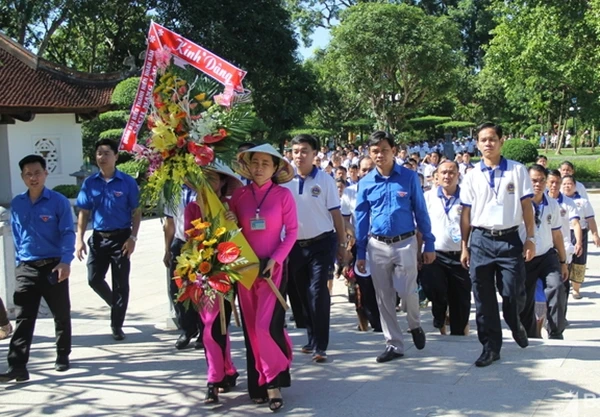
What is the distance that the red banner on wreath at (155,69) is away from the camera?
4.71 meters

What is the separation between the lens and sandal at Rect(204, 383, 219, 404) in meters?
4.81

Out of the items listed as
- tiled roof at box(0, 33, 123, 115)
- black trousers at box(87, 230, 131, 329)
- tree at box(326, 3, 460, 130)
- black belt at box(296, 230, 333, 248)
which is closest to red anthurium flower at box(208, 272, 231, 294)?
black belt at box(296, 230, 333, 248)

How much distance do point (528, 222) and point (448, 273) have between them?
5.88 ft

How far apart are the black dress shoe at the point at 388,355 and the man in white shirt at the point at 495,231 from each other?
0.67 metres

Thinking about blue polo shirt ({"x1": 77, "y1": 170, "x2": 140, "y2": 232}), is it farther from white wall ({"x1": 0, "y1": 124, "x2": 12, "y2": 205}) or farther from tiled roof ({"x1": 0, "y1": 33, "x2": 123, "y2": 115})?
white wall ({"x1": 0, "y1": 124, "x2": 12, "y2": 205})

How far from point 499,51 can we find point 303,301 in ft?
60.6

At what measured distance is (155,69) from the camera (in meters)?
4.73

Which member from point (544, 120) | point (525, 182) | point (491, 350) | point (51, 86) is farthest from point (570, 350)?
point (544, 120)

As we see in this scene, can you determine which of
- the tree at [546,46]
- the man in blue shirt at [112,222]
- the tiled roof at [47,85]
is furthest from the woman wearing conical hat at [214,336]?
the tiled roof at [47,85]

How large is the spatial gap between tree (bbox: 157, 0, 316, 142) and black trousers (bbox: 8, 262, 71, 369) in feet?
81.7

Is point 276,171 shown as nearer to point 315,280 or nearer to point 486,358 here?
point 315,280

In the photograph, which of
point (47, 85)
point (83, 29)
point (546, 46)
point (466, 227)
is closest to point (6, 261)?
point (466, 227)

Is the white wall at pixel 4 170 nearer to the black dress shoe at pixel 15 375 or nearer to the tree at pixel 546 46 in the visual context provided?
the tree at pixel 546 46

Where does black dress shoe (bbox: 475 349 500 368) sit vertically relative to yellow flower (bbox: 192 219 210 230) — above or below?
below
